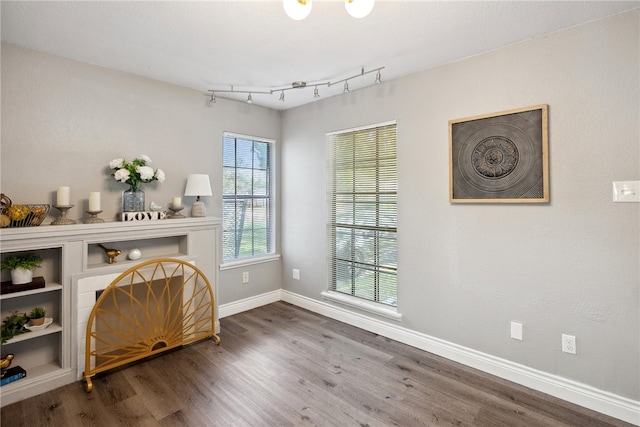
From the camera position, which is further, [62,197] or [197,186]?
[197,186]

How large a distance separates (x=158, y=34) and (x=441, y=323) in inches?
117

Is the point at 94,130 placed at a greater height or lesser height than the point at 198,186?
greater

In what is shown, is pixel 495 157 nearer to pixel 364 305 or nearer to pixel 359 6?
pixel 359 6

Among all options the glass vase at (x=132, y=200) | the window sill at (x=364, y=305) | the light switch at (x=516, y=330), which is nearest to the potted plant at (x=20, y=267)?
the glass vase at (x=132, y=200)

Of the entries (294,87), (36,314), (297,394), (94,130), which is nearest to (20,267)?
(36,314)

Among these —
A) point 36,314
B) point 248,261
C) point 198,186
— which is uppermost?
point 198,186

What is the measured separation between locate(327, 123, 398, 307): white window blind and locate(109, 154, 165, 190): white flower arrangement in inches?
70.1

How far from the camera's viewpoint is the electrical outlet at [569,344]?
2.06m

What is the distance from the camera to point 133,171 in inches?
104

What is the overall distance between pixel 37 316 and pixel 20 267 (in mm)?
369

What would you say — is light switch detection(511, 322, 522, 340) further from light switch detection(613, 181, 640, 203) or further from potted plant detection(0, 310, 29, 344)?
potted plant detection(0, 310, 29, 344)

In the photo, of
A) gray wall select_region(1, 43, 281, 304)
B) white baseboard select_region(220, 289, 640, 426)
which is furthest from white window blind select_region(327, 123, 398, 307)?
gray wall select_region(1, 43, 281, 304)

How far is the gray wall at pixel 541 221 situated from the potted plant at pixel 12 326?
2.79m

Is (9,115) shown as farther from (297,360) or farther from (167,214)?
(297,360)
